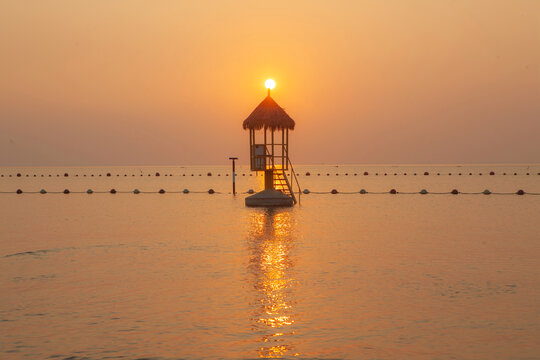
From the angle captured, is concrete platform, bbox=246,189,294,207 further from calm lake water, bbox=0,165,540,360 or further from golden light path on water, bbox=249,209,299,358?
golden light path on water, bbox=249,209,299,358

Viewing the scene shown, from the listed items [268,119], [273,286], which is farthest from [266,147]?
[273,286]

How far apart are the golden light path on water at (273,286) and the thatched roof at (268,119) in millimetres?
11345

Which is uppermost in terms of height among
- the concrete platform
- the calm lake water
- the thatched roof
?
the thatched roof

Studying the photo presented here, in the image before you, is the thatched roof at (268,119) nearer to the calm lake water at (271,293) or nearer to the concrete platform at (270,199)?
the concrete platform at (270,199)

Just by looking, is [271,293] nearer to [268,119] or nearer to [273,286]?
[273,286]

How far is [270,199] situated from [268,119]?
471 centimetres

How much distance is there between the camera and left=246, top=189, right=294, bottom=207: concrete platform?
117ft

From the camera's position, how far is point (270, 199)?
3569 cm

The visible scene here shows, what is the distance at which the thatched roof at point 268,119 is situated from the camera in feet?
117

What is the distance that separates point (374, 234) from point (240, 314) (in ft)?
45.3

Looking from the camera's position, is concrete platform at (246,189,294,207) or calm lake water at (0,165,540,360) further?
concrete platform at (246,189,294,207)

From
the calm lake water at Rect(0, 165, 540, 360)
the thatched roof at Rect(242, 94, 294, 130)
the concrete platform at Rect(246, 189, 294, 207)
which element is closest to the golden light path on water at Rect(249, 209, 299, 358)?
the calm lake water at Rect(0, 165, 540, 360)

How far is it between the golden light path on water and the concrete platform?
9949mm

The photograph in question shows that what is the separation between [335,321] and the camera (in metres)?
10.2
